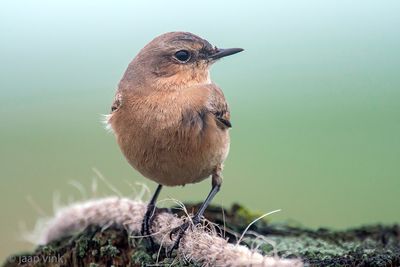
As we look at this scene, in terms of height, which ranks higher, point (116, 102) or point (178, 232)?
point (116, 102)

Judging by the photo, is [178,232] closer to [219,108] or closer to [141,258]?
[141,258]

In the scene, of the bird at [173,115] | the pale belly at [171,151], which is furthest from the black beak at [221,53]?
the pale belly at [171,151]

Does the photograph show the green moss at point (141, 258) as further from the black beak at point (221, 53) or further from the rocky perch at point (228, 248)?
the black beak at point (221, 53)

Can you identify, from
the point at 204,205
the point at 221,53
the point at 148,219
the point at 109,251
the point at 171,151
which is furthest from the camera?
the point at 221,53

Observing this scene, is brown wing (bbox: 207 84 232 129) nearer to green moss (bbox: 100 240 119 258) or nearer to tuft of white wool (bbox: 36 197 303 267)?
tuft of white wool (bbox: 36 197 303 267)

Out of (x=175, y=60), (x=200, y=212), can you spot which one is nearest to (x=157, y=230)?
(x=200, y=212)

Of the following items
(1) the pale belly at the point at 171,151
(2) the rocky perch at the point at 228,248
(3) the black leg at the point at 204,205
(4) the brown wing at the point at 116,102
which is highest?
(4) the brown wing at the point at 116,102

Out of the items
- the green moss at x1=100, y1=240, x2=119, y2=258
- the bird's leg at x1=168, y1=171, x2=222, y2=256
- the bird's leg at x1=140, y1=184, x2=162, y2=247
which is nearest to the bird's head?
the bird's leg at x1=168, y1=171, x2=222, y2=256
